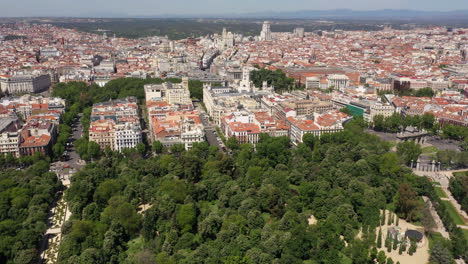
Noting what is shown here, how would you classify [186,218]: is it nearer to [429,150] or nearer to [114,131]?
[114,131]

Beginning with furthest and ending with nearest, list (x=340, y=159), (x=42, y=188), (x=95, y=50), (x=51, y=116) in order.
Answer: (x=95, y=50), (x=51, y=116), (x=340, y=159), (x=42, y=188)

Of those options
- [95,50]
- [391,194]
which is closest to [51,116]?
[391,194]

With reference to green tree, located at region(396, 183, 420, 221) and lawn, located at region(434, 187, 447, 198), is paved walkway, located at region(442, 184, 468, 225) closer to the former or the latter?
lawn, located at region(434, 187, 447, 198)

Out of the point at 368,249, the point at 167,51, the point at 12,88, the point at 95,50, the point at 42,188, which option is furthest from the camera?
the point at 95,50

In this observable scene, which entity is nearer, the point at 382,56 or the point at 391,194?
the point at 391,194

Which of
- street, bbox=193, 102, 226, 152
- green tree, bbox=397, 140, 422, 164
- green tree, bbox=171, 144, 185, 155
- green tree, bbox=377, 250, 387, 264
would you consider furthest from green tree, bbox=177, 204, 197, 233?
green tree, bbox=397, 140, 422, 164

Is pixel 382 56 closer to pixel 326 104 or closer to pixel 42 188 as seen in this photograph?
pixel 326 104

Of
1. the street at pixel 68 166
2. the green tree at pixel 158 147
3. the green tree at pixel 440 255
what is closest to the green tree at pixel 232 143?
the green tree at pixel 158 147

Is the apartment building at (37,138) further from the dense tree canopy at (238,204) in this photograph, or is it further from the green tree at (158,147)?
the green tree at (158,147)

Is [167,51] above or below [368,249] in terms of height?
above
